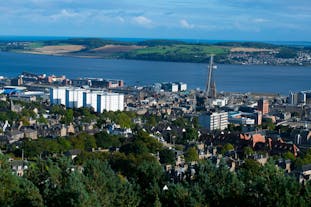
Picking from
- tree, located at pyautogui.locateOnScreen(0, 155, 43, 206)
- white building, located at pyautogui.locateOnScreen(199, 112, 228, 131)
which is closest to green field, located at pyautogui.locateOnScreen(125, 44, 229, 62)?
white building, located at pyautogui.locateOnScreen(199, 112, 228, 131)

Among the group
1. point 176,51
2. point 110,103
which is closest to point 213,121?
point 110,103

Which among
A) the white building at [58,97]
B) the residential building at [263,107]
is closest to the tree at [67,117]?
the white building at [58,97]

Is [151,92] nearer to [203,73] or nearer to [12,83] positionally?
[12,83]

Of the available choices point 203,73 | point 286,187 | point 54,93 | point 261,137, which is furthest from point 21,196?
point 203,73

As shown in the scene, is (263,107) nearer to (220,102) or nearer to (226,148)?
(220,102)

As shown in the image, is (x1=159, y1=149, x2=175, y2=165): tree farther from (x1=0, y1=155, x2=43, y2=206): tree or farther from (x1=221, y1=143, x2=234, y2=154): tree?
(x1=0, y1=155, x2=43, y2=206): tree

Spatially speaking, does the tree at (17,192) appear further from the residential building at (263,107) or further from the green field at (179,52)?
the green field at (179,52)
